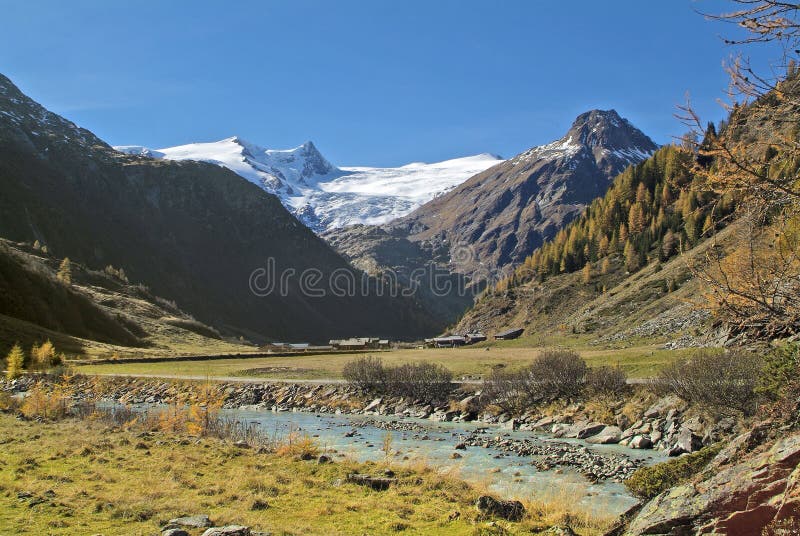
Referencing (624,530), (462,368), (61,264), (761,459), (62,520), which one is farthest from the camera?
(61,264)

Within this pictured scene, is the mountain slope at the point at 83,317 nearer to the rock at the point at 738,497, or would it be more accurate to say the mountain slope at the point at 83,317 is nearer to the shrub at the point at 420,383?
the shrub at the point at 420,383

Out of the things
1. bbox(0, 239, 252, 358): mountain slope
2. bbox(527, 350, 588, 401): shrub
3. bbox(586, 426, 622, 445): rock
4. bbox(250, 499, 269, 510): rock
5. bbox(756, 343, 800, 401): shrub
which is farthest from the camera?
bbox(0, 239, 252, 358): mountain slope

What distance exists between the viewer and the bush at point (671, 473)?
12336mm

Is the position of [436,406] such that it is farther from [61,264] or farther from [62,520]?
[61,264]

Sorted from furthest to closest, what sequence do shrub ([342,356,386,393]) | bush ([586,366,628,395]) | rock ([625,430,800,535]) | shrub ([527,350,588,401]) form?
shrub ([342,356,386,393]), shrub ([527,350,588,401]), bush ([586,366,628,395]), rock ([625,430,800,535])

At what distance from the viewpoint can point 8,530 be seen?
12.8 meters

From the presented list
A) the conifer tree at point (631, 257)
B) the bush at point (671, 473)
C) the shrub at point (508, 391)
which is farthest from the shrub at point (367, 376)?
the conifer tree at point (631, 257)

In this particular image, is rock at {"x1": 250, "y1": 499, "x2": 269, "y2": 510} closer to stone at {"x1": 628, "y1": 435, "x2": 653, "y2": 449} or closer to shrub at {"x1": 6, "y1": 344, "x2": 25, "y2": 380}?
stone at {"x1": 628, "y1": 435, "x2": 653, "y2": 449}

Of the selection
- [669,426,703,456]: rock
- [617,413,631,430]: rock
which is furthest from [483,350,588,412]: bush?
[669,426,703,456]: rock

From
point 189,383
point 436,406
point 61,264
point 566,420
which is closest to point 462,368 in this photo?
point 436,406

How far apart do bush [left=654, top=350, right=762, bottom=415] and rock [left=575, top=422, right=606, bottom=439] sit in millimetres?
5653

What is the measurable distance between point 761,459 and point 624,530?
122 inches

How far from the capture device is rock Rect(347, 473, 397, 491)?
19672 mm

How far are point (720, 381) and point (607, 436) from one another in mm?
7751
